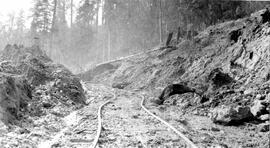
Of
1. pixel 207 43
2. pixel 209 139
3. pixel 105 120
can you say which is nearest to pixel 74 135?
pixel 105 120

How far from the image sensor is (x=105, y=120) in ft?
33.6

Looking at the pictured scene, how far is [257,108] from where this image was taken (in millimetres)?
9648

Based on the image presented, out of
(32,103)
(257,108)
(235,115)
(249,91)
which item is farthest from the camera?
(32,103)

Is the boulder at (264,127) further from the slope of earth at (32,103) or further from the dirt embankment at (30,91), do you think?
the dirt embankment at (30,91)

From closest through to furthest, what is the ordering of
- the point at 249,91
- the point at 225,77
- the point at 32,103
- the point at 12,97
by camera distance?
the point at 12,97
the point at 249,91
the point at 32,103
the point at 225,77

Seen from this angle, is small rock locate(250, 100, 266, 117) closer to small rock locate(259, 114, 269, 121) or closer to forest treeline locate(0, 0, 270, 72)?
small rock locate(259, 114, 269, 121)

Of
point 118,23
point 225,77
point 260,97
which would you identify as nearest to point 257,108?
point 260,97

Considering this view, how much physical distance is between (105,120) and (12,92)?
12.4 ft

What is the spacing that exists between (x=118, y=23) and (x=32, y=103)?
161 feet

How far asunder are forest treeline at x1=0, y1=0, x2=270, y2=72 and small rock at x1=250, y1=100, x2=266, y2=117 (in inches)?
774

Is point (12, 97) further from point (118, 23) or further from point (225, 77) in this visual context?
point (118, 23)

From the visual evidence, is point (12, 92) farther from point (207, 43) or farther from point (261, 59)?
point (207, 43)

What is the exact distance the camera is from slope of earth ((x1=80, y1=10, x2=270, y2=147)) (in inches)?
379

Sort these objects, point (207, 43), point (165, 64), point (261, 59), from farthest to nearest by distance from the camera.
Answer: point (165, 64), point (207, 43), point (261, 59)
